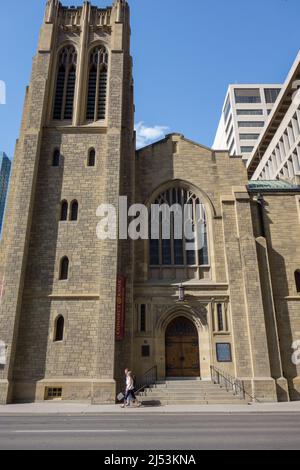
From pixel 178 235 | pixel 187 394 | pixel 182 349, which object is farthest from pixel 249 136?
pixel 187 394

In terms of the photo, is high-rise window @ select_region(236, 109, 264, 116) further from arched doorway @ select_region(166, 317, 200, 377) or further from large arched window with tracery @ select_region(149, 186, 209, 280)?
arched doorway @ select_region(166, 317, 200, 377)

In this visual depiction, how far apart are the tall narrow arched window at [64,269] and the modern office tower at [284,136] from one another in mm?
28167

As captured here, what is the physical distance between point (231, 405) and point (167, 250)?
406 inches

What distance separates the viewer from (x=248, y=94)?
244ft

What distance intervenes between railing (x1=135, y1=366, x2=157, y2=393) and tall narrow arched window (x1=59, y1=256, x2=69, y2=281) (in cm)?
723

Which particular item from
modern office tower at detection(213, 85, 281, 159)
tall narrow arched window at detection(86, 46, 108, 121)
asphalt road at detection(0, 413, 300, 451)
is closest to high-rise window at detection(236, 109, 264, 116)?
modern office tower at detection(213, 85, 281, 159)

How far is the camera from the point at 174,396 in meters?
17.2

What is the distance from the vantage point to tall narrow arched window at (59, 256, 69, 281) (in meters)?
20.0

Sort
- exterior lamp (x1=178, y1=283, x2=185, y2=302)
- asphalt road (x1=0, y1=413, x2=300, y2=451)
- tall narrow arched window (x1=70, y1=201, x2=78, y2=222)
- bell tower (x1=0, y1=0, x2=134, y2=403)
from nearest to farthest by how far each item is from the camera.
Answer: asphalt road (x1=0, y1=413, x2=300, y2=451), bell tower (x1=0, y1=0, x2=134, y2=403), exterior lamp (x1=178, y1=283, x2=185, y2=302), tall narrow arched window (x1=70, y1=201, x2=78, y2=222)

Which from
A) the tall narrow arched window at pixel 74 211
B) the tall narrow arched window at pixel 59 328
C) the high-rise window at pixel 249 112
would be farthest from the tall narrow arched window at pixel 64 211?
the high-rise window at pixel 249 112

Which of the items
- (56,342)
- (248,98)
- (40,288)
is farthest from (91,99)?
(248,98)

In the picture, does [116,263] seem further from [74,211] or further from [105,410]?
[105,410]

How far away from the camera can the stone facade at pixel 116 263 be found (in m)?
18.2
